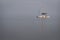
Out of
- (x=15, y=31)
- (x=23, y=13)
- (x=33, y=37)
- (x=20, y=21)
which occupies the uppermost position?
(x=23, y=13)

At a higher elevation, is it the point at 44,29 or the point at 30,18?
the point at 30,18

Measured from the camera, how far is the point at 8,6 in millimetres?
1311

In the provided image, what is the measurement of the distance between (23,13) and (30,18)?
0.12 metres

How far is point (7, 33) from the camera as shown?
1.30 metres

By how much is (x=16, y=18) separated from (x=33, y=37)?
340 mm

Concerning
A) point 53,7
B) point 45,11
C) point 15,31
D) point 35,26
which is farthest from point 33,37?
point 53,7

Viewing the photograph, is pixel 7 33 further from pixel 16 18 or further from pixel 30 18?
pixel 30 18

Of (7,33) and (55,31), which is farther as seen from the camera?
(55,31)

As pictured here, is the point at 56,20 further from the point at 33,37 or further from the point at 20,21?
the point at 20,21

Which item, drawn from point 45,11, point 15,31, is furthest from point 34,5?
point 15,31

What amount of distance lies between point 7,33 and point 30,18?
0.36m

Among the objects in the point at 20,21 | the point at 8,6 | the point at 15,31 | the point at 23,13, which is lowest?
the point at 15,31

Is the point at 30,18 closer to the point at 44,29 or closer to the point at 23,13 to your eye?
the point at 23,13

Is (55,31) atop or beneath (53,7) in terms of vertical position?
beneath
